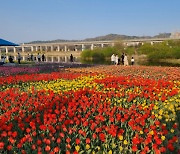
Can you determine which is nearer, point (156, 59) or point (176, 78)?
point (176, 78)

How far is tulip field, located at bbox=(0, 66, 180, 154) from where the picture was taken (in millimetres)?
5148

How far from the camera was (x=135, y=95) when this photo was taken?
9.27 metres

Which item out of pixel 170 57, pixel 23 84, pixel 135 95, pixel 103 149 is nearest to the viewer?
pixel 103 149

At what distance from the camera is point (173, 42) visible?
261 ft

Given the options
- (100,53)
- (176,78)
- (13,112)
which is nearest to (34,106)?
(13,112)

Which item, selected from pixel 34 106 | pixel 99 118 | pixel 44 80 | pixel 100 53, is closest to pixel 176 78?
pixel 44 80

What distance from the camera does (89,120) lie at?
7.11m

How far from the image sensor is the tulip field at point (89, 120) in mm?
5148

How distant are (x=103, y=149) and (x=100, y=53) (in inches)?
2778

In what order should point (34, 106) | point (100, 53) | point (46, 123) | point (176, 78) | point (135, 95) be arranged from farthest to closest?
point (100, 53) → point (176, 78) → point (135, 95) → point (34, 106) → point (46, 123)

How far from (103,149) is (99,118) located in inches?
36.7

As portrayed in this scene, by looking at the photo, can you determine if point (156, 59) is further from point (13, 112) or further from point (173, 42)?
point (13, 112)

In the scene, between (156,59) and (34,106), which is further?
(156,59)

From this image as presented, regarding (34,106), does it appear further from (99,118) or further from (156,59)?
(156,59)
